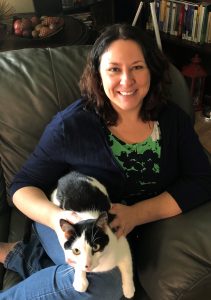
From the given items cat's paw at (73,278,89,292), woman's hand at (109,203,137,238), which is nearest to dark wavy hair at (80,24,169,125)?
woman's hand at (109,203,137,238)

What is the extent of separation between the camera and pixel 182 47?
2695mm

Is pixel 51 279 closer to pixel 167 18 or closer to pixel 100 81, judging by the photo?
pixel 100 81

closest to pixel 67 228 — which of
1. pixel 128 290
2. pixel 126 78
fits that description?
pixel 128 290

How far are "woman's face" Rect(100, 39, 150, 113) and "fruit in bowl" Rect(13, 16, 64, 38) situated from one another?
90 cm

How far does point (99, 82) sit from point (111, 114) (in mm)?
112

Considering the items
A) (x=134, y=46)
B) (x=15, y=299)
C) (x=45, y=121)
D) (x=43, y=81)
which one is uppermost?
(x=134, y=46)

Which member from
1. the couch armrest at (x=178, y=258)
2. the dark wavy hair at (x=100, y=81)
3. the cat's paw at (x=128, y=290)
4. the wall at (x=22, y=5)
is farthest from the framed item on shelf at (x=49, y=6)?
the cat's paw at (x=128, y=290)

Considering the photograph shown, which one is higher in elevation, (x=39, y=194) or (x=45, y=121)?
(x=45, y=121)

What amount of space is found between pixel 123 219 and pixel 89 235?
0.20 m

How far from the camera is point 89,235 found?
0.92 meters

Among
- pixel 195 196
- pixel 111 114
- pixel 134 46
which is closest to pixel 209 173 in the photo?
pixel 195 196

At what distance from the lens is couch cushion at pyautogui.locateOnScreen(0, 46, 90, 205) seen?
130cm

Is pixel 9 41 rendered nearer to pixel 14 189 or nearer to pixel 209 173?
pixel 14 189

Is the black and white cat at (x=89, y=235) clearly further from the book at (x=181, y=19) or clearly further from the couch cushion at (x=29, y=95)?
the book at (x=181, y=19)
